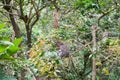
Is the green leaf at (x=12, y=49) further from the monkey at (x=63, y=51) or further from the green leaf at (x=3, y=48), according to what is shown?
the monkey at (x=63, y=51)

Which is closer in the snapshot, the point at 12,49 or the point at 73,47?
the point at 12,49

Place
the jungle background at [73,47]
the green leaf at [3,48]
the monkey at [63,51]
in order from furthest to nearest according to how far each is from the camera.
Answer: the monkey at [63,51], the jungle background at [73,47], the green leaf at [3,48]

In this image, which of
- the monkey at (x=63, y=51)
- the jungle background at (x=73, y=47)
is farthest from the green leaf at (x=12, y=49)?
the monkey at (x=63, y=51)

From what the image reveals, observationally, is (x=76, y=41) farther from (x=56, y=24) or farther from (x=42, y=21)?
(x=42, y=21)

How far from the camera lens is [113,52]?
2621 millimetres

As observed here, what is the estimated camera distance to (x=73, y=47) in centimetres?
287

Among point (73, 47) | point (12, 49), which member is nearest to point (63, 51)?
point (73, 47)

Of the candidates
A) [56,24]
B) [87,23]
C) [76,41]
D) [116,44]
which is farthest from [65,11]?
[116,44]

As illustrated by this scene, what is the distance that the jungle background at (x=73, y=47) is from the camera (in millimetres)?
2073

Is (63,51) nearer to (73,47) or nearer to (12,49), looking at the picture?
(73,47)

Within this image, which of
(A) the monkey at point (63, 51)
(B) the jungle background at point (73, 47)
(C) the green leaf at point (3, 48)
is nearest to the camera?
(C) the green leaf at point (3, 48)

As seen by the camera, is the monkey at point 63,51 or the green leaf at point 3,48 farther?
the monkey at point 63,51

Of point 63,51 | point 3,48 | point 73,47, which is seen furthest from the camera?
point 73,47

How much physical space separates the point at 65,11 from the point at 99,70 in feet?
3.87
